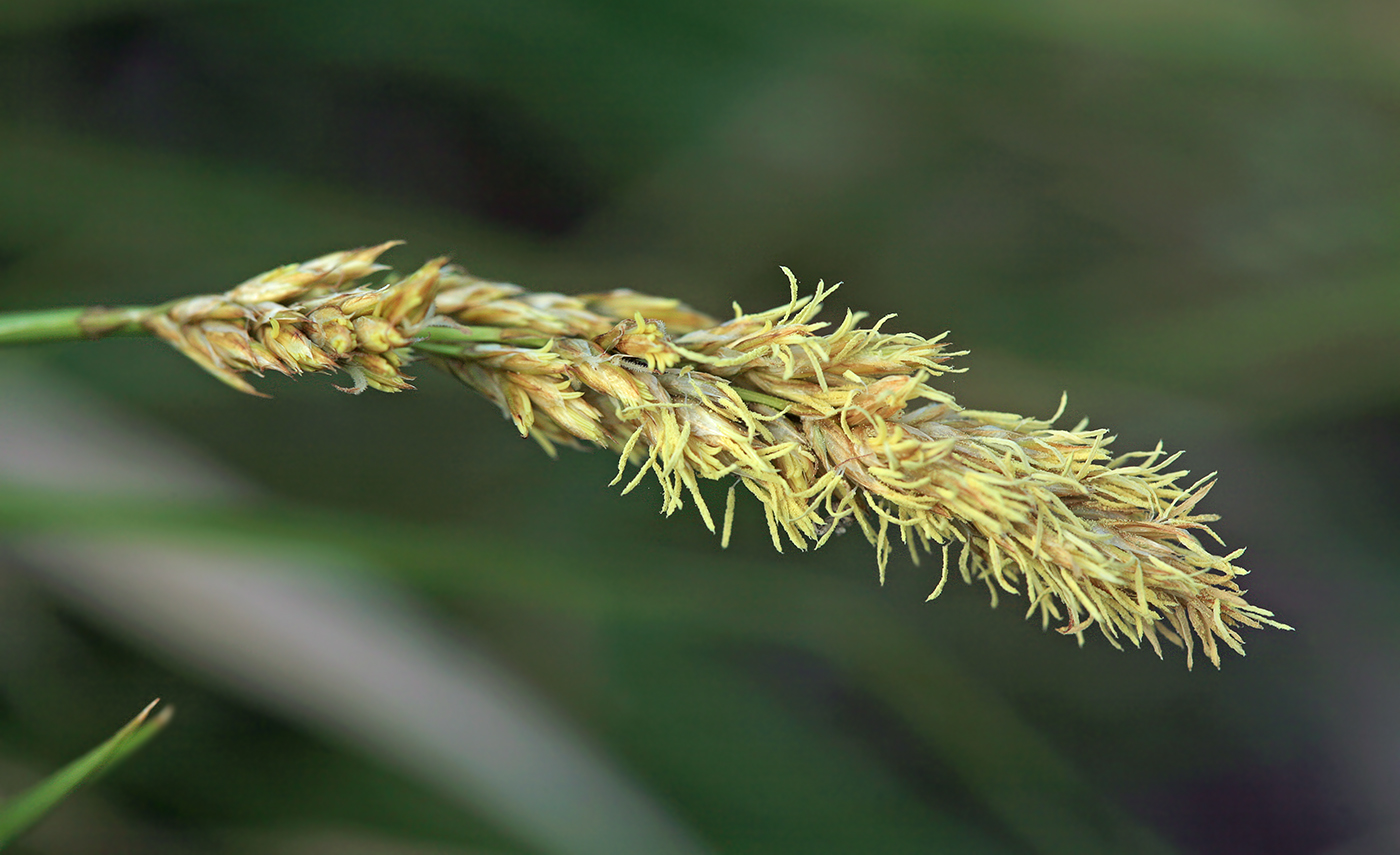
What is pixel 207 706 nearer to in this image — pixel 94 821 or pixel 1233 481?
pixel 94 821

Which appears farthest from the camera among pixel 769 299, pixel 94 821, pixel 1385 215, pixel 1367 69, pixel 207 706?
pixel 769 299

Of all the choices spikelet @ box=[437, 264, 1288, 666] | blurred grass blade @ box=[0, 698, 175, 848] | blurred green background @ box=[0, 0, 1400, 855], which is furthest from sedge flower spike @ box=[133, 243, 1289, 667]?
blurred green background @ box=[0, 0, 1400, 855]

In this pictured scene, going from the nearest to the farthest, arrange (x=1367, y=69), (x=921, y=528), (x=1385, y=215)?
(x=921, y=528)
(x=1367, y=69)
(x=1385, y=215)

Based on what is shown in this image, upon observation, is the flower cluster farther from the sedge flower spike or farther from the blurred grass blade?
the blurred grass blade

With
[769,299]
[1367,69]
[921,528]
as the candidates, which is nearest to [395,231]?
[769,299]

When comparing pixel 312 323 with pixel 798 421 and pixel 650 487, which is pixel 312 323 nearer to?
pixel 798 421

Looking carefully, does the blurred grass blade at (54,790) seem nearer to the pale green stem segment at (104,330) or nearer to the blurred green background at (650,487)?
the pale green stem segment at (104,330)

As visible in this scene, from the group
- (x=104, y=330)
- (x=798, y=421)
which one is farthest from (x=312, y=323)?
(x=798, y=421)

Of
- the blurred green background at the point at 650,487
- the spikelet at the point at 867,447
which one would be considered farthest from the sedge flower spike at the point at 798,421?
the blurred green background at the point at 650,487

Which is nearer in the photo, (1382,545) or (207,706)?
(207,706)
